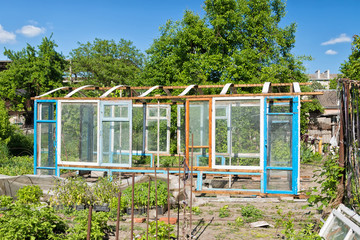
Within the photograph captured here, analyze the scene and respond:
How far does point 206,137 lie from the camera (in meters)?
9.50

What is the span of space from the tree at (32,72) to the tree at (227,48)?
744 centimetres

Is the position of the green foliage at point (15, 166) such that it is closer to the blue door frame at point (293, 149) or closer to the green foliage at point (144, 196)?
the green foliage at point (144, 196)

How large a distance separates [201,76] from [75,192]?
10561mm

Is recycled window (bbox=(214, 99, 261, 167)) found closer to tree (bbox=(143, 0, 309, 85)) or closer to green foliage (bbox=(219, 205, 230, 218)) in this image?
green foliage (bbox=(219, 205, 230, 218))

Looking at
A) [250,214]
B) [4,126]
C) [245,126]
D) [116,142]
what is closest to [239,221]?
[250,214]

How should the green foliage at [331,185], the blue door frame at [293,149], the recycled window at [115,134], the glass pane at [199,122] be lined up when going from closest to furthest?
Result: 1. the green foliage at [331,185]
2. the blue door frame at [293,149]
3. the glass pane at [199,122]
4. the recycled window at [115,134]

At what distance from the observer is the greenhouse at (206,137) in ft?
28.5

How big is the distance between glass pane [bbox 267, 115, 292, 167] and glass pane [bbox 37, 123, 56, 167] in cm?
611

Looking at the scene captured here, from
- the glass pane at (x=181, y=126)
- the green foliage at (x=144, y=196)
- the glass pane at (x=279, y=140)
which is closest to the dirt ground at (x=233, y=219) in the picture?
the green foliage at (x=144, y=196)

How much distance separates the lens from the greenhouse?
870 centimetres

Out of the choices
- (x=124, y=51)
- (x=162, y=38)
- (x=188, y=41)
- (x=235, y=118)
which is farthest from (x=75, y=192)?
(x=124, y=51)

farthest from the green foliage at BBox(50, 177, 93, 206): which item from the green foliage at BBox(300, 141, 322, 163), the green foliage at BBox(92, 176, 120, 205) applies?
the green foliage at BBox(300, 141, 322, 163)

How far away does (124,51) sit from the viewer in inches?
1240

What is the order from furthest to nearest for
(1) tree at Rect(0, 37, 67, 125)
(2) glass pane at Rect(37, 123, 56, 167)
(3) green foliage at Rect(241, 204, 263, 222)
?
1. (1) tree at Rect(0, 37, 67, 125)
2. (2) glass pane at Rect(37, 123, 56, 167)
3. (3) green foliage at Rect(241, 204, 263, 222)
